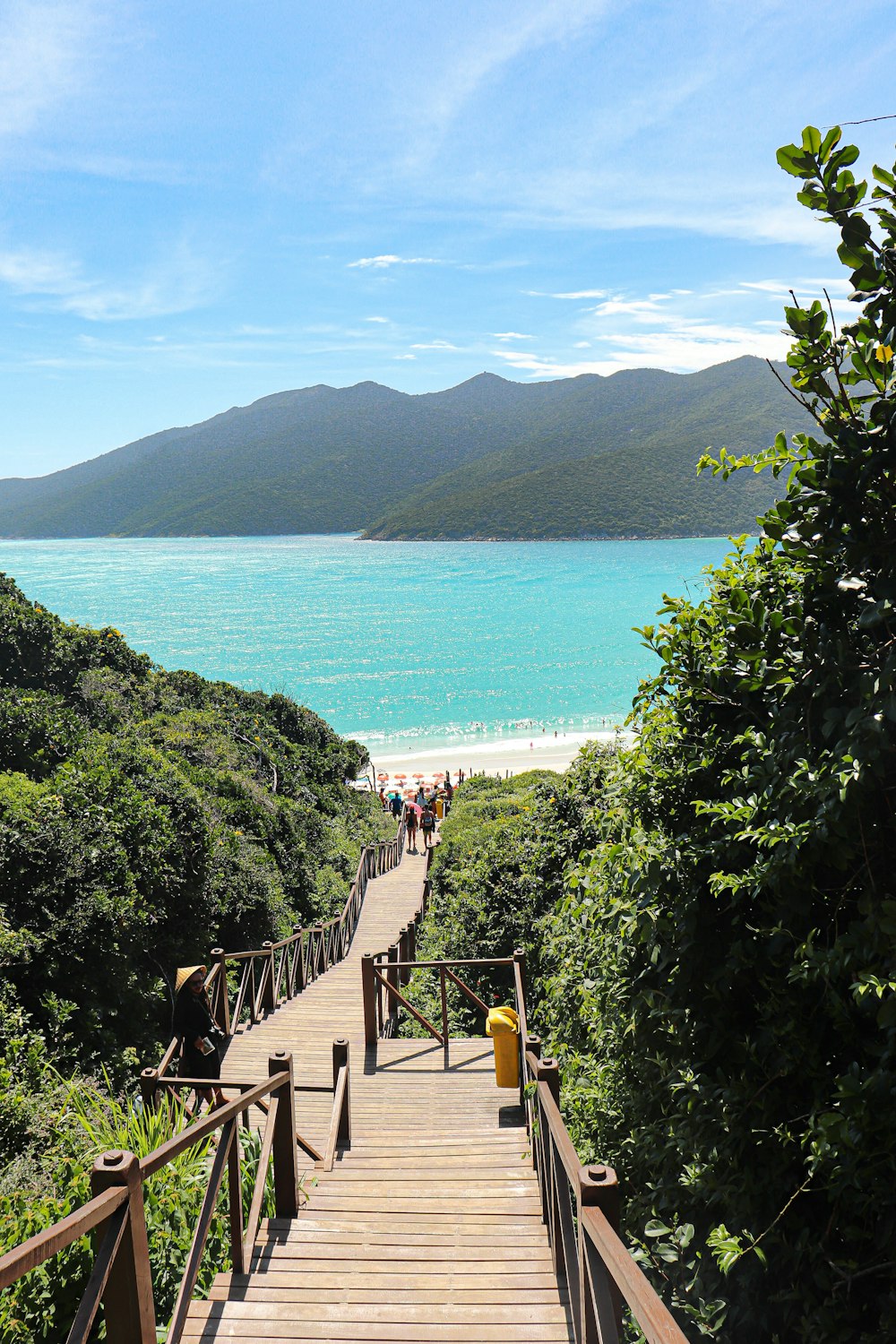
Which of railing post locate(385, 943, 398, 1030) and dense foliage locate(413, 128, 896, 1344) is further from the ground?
dense foliage locate(413, 128, 896, 1344)

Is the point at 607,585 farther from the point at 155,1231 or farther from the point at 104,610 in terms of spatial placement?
the point at 155,1231

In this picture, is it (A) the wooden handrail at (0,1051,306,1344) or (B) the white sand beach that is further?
(B) the white sand beach

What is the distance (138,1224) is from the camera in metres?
2.49

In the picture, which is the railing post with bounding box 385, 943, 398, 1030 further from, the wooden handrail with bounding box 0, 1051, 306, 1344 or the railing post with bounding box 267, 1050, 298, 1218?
the wooden handrail with bounding box 0, 1051, 306, 1344

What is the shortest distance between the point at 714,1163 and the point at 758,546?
2308 mm

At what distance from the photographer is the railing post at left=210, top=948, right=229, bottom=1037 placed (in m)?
8.67

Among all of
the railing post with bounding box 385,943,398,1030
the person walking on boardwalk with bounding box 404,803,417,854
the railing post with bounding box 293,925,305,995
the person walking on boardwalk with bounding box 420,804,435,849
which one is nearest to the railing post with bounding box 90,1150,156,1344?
the railing post with bounding box 385,943,398,1030

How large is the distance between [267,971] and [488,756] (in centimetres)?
3329

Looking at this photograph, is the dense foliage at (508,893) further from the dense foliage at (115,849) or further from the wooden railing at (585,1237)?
the wooden railing at (585,1237)

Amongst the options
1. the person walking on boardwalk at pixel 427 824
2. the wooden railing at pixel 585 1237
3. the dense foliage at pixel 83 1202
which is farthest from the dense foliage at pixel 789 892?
the person walking on boardwalk at pixel 427 824

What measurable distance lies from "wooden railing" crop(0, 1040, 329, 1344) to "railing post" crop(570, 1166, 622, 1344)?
4.12ft

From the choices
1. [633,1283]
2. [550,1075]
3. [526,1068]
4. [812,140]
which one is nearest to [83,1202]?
[550,1075]

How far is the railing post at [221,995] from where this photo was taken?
8672 mm

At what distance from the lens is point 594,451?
188250 millimetres
